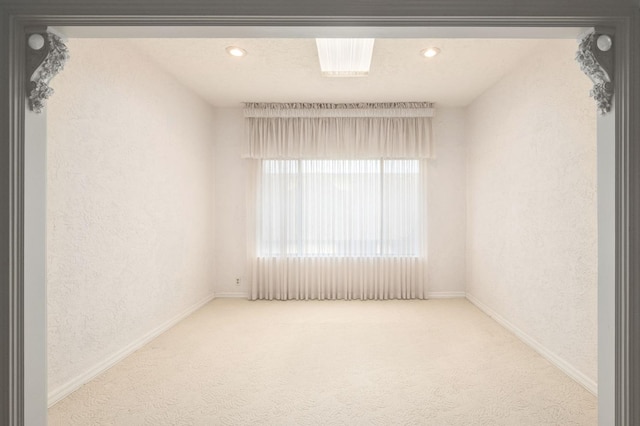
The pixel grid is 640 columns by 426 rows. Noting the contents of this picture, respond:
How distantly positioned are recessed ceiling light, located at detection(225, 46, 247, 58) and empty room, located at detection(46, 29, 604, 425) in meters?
0.08

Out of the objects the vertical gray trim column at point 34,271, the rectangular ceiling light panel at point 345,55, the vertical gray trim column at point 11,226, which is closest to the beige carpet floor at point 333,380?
the vertical gray trim column at point 34,271

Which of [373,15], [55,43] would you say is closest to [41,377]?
[55,43]

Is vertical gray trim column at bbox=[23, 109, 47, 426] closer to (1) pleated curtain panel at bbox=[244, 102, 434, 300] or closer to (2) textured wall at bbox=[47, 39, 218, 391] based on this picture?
(2) textured wall at bbox=[47, 39, 218, 391]

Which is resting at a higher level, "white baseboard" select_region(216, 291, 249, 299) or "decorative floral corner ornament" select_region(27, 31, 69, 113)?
"decorative floral corner ornament" select_region(27, 31, 69, 113)

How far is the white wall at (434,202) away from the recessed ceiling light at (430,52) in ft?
5.50

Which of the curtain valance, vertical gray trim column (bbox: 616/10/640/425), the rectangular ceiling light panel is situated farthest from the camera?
the curtain valance

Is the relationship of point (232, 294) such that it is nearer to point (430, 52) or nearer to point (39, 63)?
point (39, 63)

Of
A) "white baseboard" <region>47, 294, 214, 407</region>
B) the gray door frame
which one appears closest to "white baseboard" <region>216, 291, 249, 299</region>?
"white baseboard" <region>47, 294, 214, 407</region>

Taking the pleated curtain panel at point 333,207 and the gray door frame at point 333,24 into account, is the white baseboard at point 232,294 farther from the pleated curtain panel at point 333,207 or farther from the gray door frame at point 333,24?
the gray door frame at point 333,24

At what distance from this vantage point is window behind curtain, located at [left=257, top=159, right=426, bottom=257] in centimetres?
473

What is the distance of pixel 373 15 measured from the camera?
147 centimetres

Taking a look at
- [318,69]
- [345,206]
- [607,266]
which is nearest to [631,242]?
[607,266]

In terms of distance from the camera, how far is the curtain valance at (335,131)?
4.64 m

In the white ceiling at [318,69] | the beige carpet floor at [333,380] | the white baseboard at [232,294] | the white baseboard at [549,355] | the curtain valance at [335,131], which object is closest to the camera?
the beige carpet floor at [333,380]
